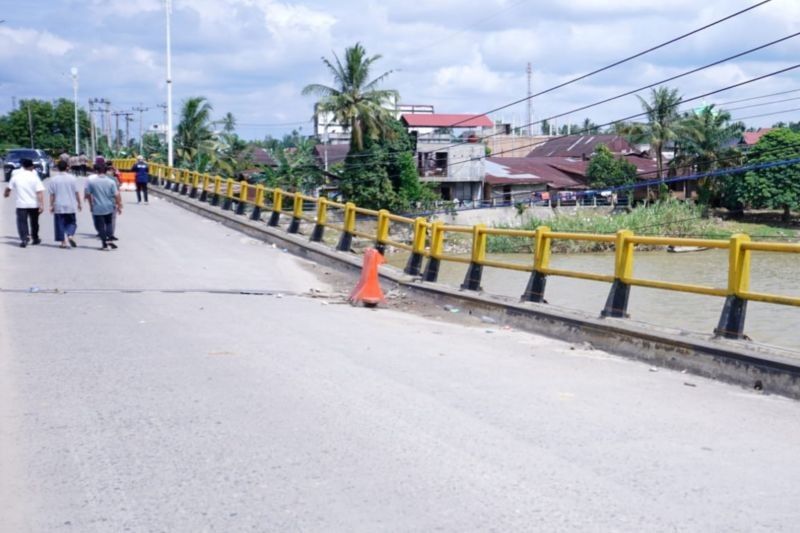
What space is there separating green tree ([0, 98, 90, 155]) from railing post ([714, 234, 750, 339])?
115 metres

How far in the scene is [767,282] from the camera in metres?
31.9

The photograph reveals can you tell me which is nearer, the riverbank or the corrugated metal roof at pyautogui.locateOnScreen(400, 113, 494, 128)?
the riverbank

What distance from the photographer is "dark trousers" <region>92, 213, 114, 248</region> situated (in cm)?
1859

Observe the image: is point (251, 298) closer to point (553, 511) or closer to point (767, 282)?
point (553, 511)

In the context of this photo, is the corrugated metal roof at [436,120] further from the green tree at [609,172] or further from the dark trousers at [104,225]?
the dark trousers at [104,225]

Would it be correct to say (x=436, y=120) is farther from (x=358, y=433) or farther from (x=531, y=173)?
(x=358, y=433)

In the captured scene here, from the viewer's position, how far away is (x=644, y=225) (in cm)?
4997

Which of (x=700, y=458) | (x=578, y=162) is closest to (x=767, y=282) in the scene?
(x=700, y=458)

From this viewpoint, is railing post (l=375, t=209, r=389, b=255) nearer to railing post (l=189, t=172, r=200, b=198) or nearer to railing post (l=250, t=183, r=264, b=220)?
railing post (l=250, t=183, r=264, b=220)

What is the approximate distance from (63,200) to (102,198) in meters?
0.73

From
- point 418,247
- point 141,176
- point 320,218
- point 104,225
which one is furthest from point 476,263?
point 141,176

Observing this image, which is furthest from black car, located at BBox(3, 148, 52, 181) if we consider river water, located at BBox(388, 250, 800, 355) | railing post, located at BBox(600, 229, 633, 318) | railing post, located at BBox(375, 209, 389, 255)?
railing post, located at BBox(600, 229, 633, 318)

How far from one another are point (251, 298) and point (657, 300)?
15.4m

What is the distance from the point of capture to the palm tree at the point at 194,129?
69812 mm
